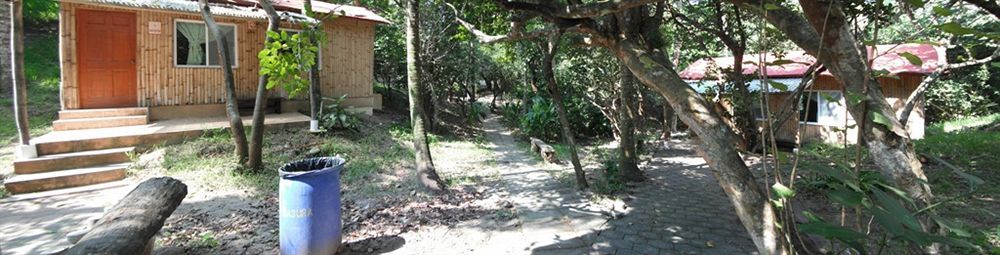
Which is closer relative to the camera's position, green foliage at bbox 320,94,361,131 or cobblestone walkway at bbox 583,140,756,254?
cobblestone walkway at bbox 583,140,756,254

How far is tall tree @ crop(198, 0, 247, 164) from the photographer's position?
275 inches

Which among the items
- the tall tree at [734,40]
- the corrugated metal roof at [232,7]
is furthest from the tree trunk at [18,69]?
the tall tree at [734,40]

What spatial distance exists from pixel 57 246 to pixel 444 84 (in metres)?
9.66

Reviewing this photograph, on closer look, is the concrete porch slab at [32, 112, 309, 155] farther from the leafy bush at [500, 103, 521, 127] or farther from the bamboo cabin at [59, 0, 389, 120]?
the leafy bush at [500, 103, 521, 127]

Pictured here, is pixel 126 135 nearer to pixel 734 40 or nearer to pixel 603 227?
pixel 603 227

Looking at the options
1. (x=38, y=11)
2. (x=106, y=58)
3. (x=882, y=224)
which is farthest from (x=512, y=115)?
(x=882, y=224)

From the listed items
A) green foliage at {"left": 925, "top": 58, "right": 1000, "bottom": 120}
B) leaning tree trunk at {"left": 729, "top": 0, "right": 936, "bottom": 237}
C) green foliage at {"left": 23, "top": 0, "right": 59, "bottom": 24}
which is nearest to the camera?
leaning tree trunk at {"left": 729, "top": 0, "right": 936, "bottom": 237}

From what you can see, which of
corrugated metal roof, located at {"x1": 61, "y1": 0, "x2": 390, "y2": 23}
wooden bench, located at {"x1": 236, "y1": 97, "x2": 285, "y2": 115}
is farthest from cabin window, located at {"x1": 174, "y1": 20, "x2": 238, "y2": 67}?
wooden bench, located at {"x1": 236, "y1": 97, "x2": 285, "y2": 115}

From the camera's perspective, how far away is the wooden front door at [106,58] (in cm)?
909

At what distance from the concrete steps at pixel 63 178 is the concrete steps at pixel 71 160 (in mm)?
86

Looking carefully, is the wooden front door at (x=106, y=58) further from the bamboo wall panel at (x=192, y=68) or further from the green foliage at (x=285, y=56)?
the green foliage at (x=285, y=56)

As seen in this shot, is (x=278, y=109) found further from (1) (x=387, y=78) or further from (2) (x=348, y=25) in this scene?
(1) (x=387, y=78)

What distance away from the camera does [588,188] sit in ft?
22.5

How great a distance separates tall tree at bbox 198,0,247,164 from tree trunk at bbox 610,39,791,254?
20.3 ft
